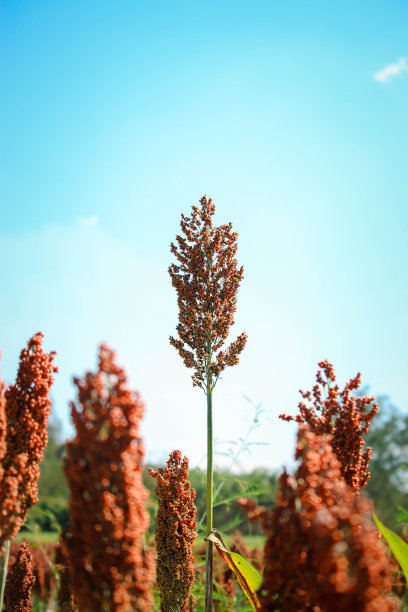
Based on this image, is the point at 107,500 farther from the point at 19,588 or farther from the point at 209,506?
the point at 19,588

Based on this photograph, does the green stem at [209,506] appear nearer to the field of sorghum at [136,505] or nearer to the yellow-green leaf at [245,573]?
the field of sorghum at [136,505]

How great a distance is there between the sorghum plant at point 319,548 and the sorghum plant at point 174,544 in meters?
1.60

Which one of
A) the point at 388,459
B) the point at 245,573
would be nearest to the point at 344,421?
the point at 245,573

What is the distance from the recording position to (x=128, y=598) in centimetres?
227

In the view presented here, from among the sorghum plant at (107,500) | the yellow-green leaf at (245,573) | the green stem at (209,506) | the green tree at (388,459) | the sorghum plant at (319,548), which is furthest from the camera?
the green tree at (388,459)

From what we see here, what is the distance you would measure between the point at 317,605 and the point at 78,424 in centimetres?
144

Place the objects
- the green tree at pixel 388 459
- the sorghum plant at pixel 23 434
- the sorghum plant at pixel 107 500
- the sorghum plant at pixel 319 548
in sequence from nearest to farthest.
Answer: the sorghum plant at pixel 319 548
the sorghum plant at pixel 107 500
the sorghum plant at pixel 23 434
the green tree at pixel 388 459

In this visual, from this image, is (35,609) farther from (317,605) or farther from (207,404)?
(317,605)

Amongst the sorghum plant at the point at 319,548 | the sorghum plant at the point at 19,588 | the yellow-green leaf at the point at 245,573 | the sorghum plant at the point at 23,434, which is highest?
the sorghum plant at the point at 23,434

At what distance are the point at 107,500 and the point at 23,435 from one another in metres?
1.00

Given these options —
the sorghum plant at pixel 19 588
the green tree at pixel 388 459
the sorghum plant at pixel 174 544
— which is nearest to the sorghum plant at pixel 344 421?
the sorghum plant at pixel 174 544

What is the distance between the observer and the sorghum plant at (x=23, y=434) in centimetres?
279

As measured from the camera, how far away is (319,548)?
2.14m

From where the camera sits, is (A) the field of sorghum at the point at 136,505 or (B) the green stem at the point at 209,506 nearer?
(A) the field of sorghum at the point at 136,505
